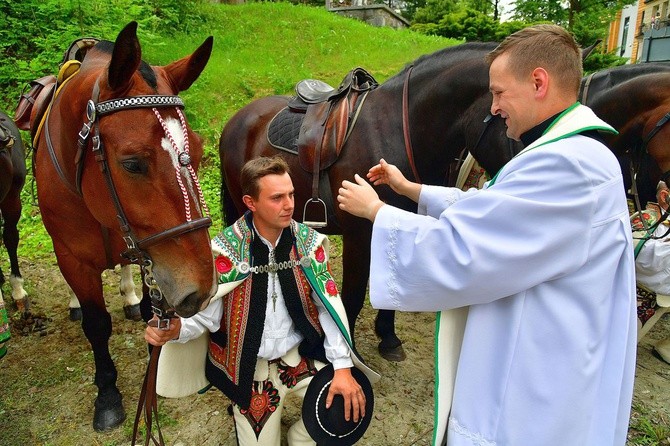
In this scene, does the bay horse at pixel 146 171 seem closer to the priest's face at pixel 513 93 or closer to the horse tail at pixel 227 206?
the priest's face at pixel 513 93

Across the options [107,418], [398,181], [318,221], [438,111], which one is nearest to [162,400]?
[107,418]

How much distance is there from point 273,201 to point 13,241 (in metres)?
3.52

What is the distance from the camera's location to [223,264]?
205cm

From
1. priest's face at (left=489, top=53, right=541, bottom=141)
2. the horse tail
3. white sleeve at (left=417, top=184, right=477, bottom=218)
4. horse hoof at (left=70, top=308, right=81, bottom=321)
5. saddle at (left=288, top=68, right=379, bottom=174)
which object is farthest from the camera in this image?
the horse tail

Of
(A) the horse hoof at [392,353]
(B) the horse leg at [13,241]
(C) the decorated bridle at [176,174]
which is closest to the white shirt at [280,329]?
(C) the decorated bridle at [176,174]

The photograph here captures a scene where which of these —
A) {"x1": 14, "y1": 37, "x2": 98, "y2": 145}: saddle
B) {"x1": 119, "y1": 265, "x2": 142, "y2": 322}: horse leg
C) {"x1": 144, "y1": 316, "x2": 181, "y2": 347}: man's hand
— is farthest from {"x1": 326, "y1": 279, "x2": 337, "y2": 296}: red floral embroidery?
{"x1": 119, "y1": 265, "x2": 142, "y2": 322}: horse leg

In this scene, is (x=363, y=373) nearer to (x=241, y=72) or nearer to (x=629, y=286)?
(x=629, y=286)

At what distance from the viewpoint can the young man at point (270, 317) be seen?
2.06 metres

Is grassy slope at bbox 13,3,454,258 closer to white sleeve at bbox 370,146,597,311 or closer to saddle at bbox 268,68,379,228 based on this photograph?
saddle at bbox 268,68,379,228

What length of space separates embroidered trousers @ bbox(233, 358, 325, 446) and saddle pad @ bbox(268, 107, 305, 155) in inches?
62.6

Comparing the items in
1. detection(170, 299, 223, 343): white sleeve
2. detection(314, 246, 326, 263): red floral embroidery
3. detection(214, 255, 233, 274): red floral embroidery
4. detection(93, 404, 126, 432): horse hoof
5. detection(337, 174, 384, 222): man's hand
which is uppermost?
detection(337, 174, 384, 222): man's hand

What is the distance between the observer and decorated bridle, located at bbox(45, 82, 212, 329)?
5.75 ft

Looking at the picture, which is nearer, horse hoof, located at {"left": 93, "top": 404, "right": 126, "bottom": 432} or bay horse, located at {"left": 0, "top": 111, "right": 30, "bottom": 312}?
horse hoof, located at {"left": 93, "top": 404, "right": 126, "bottom": 432}

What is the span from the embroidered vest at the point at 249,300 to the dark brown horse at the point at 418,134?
0.85m
